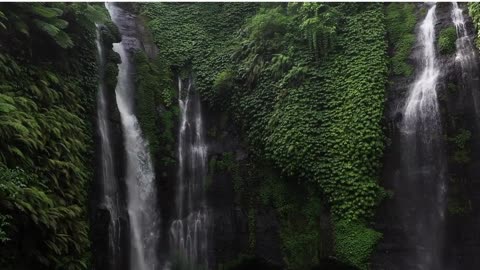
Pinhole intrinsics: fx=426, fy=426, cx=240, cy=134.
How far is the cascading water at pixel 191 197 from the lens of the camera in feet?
43.3

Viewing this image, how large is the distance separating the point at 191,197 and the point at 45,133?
5335 mm

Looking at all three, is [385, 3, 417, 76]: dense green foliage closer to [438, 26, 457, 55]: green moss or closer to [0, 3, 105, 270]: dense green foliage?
[438, 26, 457, 55]: green moss

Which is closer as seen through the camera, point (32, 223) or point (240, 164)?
point (32, 223)

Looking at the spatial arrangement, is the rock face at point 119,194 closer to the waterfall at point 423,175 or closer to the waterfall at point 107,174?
the waterfall at point 107,174

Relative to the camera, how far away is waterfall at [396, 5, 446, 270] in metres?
11.3

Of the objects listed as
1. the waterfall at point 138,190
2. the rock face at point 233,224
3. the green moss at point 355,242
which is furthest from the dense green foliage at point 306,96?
the waterfall at point 138,190

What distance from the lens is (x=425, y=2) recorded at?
1469cm

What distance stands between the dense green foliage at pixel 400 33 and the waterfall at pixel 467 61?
4.60ft

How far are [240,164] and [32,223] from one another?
6.95 metres

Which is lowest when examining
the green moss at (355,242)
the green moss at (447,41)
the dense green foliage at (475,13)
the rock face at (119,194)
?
the green moss at (355,242)

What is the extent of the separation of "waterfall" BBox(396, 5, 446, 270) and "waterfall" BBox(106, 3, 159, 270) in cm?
737

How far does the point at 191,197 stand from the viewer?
13.9 m

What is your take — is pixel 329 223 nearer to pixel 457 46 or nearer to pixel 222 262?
pixel 222 262

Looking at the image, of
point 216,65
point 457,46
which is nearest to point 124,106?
point 216,65
